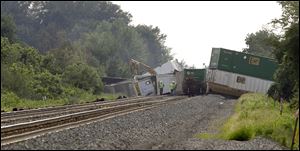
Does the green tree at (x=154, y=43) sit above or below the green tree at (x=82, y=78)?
above

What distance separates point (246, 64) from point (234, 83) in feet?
7.08

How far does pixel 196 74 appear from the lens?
59.2m

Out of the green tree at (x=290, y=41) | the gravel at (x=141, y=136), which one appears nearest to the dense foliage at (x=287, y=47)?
the green tree at (x=290, y=41)

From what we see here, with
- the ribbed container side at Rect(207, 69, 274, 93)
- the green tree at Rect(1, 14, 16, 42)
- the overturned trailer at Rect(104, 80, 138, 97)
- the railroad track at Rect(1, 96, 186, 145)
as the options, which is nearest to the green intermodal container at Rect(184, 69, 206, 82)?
the ribbed container side at Rect(207, 69, 274, 93)

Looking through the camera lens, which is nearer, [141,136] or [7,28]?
[141,136]

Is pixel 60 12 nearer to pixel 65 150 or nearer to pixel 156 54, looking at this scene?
pixel 156 54

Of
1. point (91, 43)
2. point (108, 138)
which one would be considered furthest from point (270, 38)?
point (91, 43)

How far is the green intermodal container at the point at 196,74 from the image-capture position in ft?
192

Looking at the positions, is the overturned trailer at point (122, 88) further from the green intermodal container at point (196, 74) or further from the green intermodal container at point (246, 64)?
the green intermodal container at point (246, 64)

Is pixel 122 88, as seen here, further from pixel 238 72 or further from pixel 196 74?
pixel 238 72

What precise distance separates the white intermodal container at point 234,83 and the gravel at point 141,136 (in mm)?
27701

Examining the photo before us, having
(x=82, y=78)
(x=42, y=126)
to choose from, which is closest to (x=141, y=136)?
(x=42, y=126)

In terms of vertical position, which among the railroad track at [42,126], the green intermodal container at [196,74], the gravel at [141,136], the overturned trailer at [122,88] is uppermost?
the green intermodal container at [196,74]

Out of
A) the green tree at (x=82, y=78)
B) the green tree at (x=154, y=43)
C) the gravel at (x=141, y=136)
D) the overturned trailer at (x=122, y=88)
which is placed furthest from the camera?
the green tree at (x=154, y=43)
